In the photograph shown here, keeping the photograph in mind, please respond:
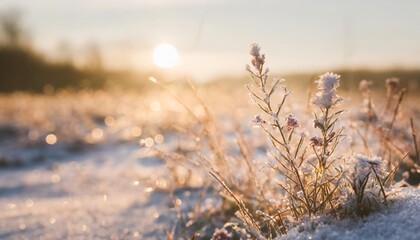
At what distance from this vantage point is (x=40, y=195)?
4121 millimetres

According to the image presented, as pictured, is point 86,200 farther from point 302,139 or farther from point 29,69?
point 29,69

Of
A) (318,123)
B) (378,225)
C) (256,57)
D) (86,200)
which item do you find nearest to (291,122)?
(318,123)

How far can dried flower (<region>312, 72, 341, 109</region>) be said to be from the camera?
4.79 ft

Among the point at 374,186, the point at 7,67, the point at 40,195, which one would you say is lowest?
the point at 40,195

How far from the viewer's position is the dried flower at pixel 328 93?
4.79ft

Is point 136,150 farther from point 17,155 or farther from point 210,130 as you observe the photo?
point 210,130

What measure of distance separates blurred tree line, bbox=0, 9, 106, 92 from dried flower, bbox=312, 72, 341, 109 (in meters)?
30.1

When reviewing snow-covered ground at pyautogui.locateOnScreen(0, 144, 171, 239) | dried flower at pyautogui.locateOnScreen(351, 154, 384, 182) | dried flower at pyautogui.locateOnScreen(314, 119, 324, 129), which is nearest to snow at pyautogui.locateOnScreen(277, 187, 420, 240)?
dried flower at pyautogui.locateOnScreen(351, 154, 384, 182)

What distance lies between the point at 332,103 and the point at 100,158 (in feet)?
14.7

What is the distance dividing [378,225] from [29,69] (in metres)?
33.4

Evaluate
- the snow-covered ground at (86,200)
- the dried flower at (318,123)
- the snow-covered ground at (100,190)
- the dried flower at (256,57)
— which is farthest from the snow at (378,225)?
the snow-covered ground at (86,200)

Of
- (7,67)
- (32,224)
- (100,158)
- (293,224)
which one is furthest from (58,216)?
(7,67)

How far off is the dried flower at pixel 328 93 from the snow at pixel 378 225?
371 millimetres

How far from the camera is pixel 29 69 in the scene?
3247 centimetres
